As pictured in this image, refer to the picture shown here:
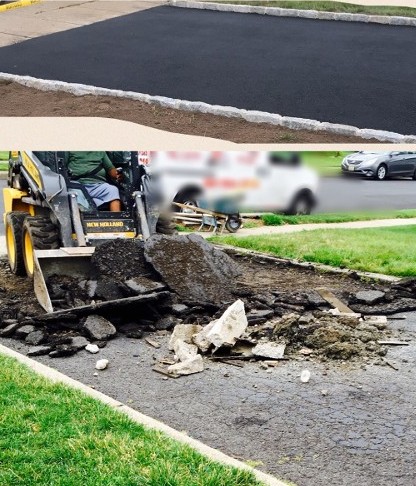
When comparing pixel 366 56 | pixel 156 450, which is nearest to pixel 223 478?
pixel 156 450

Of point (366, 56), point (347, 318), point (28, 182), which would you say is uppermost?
point (366, 56)

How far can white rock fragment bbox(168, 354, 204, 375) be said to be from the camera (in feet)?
25.3

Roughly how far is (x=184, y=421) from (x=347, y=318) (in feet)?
9.93

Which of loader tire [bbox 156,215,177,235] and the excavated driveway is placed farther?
loader tire [bbox 156,215,177,235]

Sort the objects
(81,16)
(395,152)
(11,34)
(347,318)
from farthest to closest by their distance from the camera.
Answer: (81,16), (11,34), (395,152), (347,318)

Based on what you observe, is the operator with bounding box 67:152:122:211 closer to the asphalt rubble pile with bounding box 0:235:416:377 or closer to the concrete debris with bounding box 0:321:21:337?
the asphalt rubble pile with bounding box 0:235:416:377

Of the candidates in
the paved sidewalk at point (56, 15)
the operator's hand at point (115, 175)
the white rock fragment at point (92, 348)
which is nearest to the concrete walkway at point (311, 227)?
the operator's hand at point (115, 175)

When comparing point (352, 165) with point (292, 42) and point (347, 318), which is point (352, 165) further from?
point (292, 42)

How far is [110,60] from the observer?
16062 mm

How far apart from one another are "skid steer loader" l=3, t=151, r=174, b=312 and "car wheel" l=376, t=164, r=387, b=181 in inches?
113

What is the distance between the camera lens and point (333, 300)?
10.0 metres

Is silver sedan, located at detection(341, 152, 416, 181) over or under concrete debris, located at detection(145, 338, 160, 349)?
over

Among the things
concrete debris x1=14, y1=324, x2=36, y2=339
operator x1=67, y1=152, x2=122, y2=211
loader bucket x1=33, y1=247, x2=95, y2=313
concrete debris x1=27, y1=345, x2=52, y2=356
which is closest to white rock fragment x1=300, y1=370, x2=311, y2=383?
concrete debris x1=27, y1=345, x2=52, y2=356

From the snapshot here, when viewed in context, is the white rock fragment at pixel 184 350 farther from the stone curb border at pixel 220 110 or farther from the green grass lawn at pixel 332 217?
the green grass lawn at pixel 332 217
